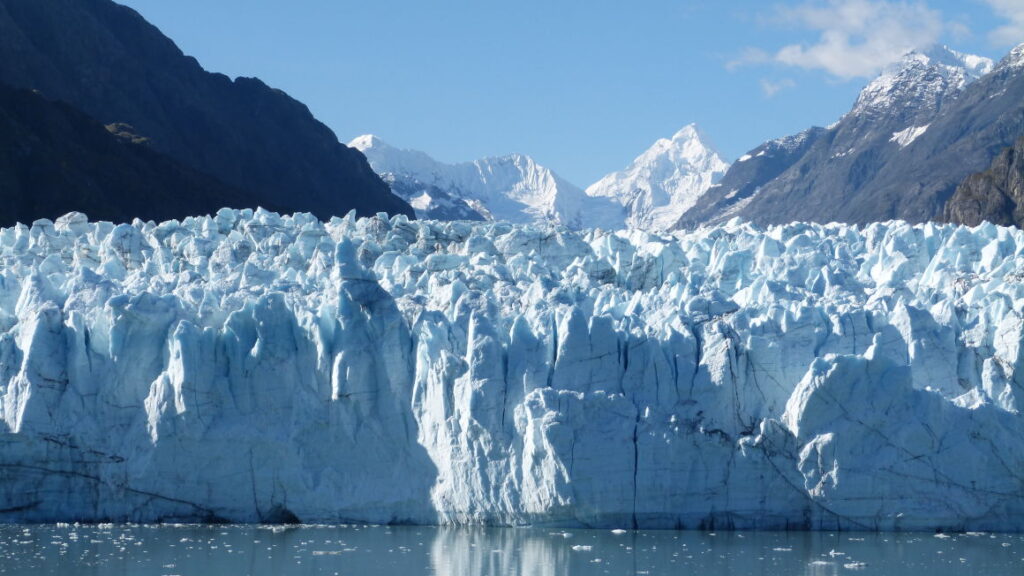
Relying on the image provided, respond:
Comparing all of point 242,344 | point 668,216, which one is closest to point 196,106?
point 242,344

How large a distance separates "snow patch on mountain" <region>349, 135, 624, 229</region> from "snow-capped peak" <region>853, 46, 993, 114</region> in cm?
3041

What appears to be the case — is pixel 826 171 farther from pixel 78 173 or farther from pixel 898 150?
pixel 78 173

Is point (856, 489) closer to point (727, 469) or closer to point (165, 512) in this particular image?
point (727, 469)

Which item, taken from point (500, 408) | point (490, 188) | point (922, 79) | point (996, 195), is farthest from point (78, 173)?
point (922, 79)

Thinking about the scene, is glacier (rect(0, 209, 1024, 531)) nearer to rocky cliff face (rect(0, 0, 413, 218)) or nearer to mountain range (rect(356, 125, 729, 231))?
rocky cliff face (rect(0, 0, 413, 218))

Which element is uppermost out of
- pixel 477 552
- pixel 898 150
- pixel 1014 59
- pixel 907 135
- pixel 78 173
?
pixel 1014 59

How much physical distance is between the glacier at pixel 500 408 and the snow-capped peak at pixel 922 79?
114 metres

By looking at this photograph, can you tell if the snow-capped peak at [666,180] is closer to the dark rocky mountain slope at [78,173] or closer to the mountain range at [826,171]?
the mountain range at [826,171]

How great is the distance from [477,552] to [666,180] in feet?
437

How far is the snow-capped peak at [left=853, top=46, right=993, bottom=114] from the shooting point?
13012 centimetres

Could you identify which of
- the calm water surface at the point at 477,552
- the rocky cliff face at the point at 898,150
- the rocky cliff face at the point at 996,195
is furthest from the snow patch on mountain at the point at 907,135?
the calm water surface at the point at 477,552

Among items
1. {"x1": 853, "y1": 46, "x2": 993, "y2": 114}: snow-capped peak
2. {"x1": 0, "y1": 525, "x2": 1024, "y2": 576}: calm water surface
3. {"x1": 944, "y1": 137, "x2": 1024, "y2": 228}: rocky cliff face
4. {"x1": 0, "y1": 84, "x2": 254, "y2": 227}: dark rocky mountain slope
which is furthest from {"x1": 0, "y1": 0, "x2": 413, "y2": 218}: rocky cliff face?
{"x1": 853, "y1": 46, "x2": 993, "y2": 114}: snow-capped peak

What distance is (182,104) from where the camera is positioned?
2835 inches

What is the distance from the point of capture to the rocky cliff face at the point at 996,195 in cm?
6894
